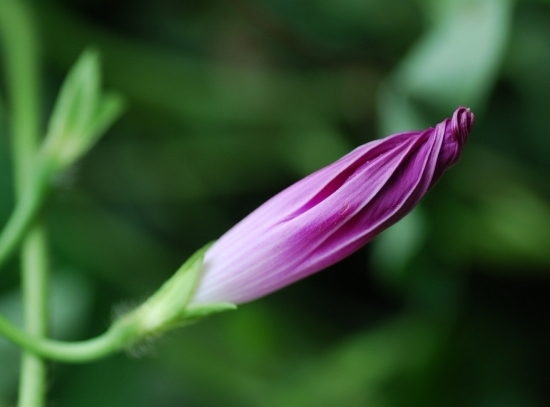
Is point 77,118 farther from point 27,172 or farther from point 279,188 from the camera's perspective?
point 279,188

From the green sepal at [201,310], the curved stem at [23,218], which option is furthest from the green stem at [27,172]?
the green sepal at [201,310]

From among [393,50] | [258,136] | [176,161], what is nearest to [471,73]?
[393,50]

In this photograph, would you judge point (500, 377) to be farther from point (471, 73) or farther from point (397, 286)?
point (471, 73)

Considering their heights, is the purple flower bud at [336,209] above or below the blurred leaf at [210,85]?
below

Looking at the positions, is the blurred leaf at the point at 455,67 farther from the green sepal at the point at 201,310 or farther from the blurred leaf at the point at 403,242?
the green sepal at the point at 201,310

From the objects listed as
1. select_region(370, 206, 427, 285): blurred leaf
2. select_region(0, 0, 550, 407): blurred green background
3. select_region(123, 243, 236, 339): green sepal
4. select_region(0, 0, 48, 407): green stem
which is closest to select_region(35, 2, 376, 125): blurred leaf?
select_region(0, 0, 550, 407): blurred green background

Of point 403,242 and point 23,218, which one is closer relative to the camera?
point 23,218

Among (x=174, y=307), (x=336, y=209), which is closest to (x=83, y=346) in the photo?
(x=174, y=307)
